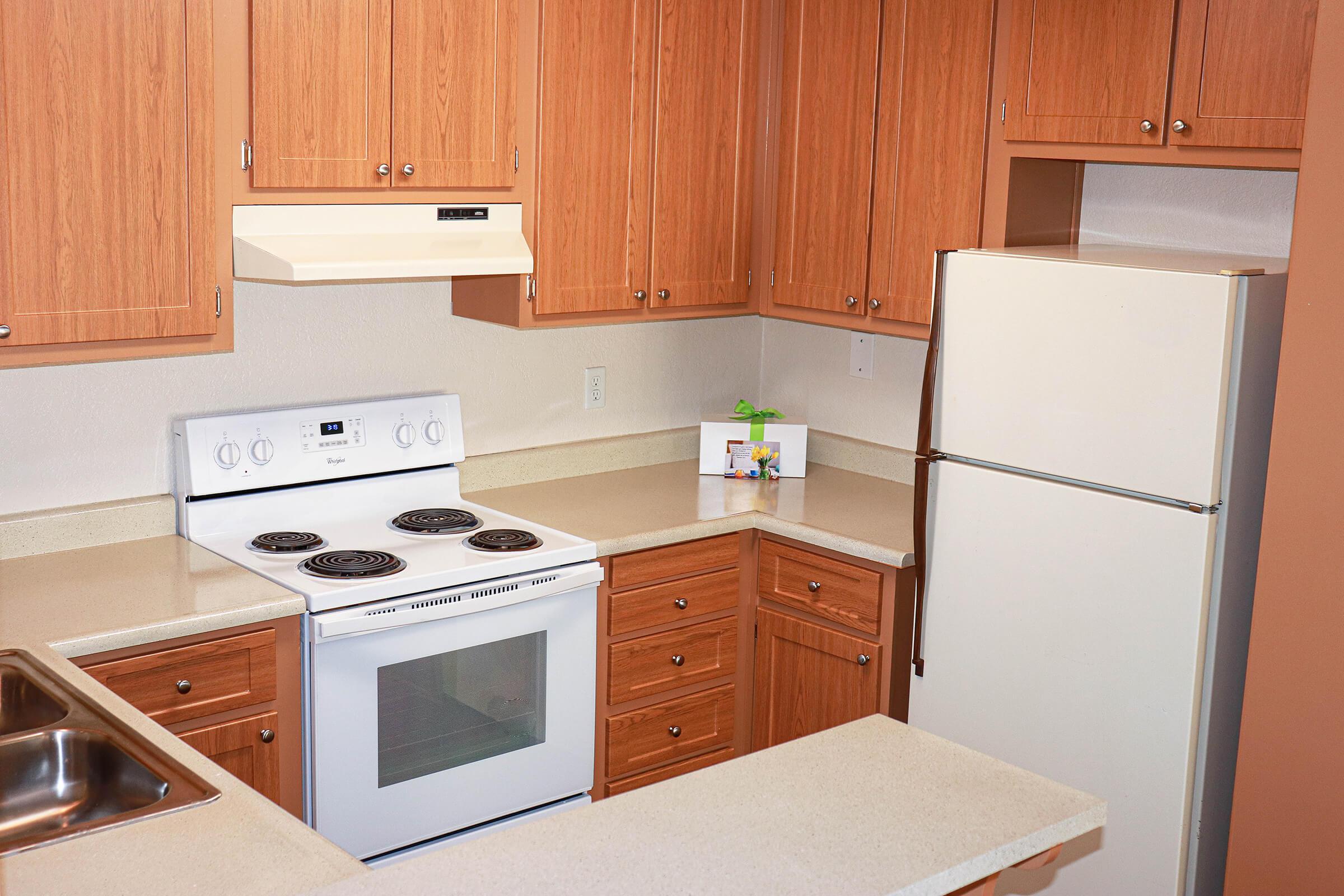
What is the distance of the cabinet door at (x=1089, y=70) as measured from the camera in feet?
8.52

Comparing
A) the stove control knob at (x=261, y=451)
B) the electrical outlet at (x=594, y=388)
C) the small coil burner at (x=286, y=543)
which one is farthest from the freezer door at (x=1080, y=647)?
the stove control knob at (x=261, y=451)

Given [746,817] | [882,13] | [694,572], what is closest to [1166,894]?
[694,572]

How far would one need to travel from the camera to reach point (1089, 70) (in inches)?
107

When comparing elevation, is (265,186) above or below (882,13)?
below

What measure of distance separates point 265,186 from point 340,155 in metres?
0.17

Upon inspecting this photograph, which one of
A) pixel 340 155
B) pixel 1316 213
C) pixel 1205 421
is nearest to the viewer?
pixel 1316 213

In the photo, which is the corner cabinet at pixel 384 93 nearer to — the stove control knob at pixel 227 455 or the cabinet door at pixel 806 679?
the stove control knob at pixel 227 455

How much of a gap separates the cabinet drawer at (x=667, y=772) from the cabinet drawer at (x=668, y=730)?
2 cm

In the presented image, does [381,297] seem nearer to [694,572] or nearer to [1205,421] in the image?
[694,572]

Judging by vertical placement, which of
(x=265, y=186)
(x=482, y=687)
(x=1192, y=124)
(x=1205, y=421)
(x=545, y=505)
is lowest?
(x=482, y=687)

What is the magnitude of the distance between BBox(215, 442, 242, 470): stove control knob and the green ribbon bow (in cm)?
133

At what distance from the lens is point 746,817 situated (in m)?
1.44

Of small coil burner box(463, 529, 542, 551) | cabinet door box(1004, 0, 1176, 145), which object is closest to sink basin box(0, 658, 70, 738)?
small coil burner box(463, 529, 542, 551)

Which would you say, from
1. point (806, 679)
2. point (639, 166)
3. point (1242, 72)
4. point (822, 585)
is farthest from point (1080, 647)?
point (639, 166)
